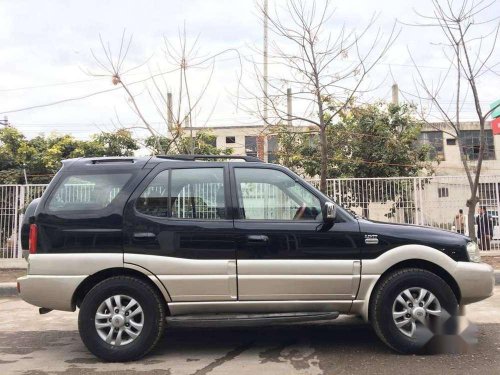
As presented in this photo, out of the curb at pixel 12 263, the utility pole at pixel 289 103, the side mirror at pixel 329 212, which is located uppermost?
the utility pole at pixel 289 103

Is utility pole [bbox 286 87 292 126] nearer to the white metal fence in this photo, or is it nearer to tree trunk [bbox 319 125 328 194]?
tree trunk [bbox 319 125 328 194]

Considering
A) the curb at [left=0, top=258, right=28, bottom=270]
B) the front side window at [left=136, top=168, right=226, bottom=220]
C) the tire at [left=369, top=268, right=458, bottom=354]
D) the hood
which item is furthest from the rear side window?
the curb at [left=0, top=258, right=28, bottom=270]

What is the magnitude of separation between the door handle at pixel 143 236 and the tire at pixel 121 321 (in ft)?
1.38

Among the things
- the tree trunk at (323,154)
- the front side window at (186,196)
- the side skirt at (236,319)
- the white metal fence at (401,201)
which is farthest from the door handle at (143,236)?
the white metal fence at (401,201)

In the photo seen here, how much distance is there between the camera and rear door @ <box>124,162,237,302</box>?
4578 millimetres

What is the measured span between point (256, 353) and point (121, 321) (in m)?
1.38

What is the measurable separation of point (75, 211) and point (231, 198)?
152 cm

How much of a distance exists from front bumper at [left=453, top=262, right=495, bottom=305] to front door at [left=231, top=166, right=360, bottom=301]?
1.02 metres

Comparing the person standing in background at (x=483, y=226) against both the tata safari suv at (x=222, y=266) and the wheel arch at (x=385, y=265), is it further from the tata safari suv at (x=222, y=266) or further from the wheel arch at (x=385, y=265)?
the wheel arch at (x=385, y=265)

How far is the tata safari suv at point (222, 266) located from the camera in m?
4.56

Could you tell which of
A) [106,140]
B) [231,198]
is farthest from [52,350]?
[106,140]

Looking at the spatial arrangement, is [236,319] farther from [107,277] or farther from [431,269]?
[431,269]

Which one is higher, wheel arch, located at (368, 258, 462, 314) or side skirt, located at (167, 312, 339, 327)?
wheel arch, located at (368, 258, 462, 314)

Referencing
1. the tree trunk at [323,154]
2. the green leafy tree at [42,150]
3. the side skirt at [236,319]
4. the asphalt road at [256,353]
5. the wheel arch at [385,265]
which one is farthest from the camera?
the green leafy tree at [42,150]
